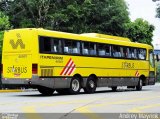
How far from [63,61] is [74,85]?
5.32ft

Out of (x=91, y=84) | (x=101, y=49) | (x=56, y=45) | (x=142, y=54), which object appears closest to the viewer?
(x=56, y=45)

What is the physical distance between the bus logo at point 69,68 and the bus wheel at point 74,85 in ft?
1.55

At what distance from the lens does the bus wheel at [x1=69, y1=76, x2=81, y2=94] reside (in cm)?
2626

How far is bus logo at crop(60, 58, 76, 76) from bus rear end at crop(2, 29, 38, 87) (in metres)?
2.11

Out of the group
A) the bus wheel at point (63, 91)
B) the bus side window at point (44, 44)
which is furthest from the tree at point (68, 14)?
the bus side window at point (44, 44)

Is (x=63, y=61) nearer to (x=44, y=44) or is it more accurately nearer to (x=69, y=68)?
(x=69, y=68)

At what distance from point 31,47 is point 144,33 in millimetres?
39507

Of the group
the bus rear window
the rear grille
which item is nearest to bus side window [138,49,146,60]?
the bus rear window

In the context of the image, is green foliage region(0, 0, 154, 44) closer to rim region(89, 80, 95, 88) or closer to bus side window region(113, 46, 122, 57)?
bus side window region(113, 46, 122, 57)

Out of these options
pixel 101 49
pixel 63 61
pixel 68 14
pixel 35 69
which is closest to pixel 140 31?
pixel 68 14

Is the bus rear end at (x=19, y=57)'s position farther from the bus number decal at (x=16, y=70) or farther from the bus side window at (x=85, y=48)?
the bus side window at (x=85, y=48)

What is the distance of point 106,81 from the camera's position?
29484 mm

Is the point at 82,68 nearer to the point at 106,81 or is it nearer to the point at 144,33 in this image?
the point at 106,81

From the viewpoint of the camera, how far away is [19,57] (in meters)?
24.7
